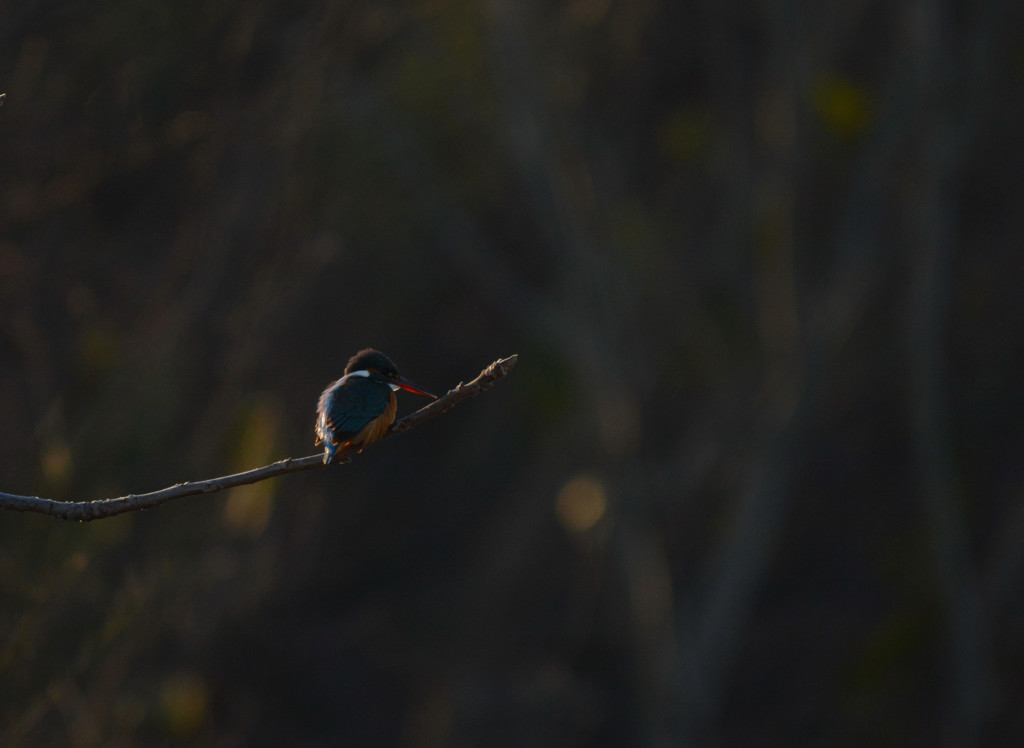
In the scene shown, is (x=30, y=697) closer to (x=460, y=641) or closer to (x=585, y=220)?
(x=585, y=220)

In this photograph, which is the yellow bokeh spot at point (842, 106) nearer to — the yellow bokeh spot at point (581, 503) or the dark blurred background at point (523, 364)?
the dark blurred background at point (523, 364)

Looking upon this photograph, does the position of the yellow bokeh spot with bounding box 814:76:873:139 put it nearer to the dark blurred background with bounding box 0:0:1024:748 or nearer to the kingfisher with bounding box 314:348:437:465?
the dark blurred background with bounding box 0:0:1024:748

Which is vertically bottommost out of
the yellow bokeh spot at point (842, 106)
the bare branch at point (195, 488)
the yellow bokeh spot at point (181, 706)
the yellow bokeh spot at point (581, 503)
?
the yellow bokeh spot at point (581, 503)

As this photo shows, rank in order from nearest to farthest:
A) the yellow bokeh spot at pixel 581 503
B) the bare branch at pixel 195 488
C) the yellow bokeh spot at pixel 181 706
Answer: the bare branch at pixel 195 488
the yellow bokeh spot at pixel 181 706
the yellow bokeh spot at pixel 581 503

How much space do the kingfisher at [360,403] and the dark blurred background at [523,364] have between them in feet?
9.39

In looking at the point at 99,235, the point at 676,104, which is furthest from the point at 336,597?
the point at 99,235

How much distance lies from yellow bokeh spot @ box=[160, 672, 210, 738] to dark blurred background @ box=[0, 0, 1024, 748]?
0.11 ft

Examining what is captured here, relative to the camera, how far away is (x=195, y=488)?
8.52ft

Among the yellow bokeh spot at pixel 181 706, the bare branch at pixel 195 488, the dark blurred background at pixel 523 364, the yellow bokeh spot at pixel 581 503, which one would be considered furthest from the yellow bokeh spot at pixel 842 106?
the bare branch at pixel 195 488

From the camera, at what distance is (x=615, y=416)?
34.1ft

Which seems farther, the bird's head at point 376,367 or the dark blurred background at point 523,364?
the dark blurred background at point 523,364

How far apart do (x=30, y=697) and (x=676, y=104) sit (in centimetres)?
851

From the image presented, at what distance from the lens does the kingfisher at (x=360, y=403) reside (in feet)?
11.2

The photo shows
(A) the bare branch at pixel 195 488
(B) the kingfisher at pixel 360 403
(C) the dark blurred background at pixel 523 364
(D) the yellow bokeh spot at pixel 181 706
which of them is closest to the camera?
(A) the bare branch at pixel 195 488
